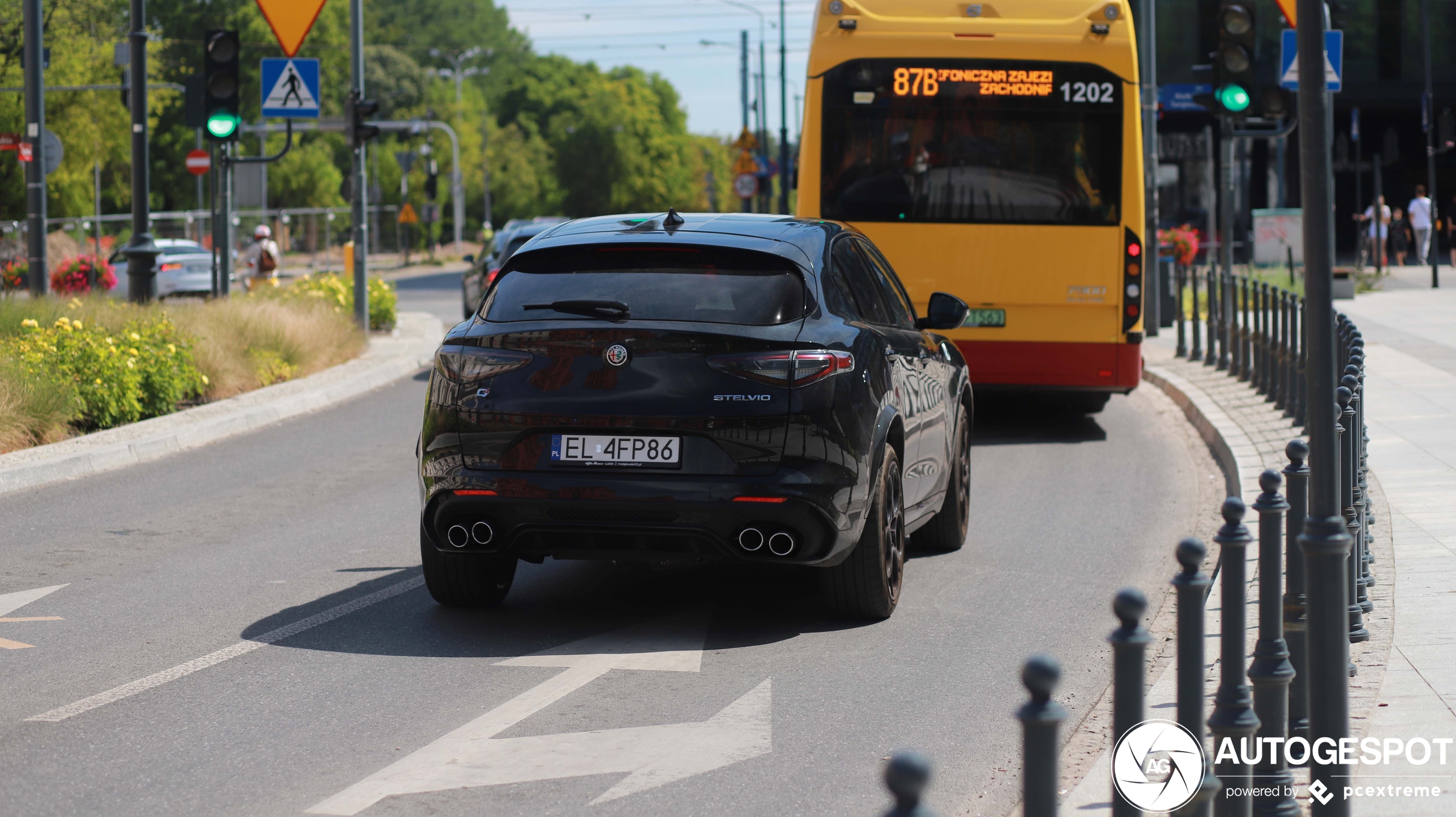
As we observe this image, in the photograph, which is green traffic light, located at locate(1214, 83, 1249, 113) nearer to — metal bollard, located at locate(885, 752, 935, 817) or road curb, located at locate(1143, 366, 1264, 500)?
road curb, located at locate(1143, 366, 1264, 500)

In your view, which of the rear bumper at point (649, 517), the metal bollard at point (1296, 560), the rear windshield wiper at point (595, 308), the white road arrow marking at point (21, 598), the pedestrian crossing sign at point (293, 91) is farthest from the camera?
the pedestrian crossing sign at point (293, 91)

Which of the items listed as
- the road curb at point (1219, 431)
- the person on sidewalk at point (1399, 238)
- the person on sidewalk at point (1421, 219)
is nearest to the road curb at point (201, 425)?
the road curb at point (1219, 431)

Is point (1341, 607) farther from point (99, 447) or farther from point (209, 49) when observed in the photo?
point (209, 49)

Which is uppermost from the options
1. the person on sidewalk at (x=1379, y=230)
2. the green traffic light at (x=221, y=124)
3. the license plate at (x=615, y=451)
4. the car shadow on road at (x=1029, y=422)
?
the green traffic light at (x=221, y=124)

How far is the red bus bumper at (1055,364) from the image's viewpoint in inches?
547

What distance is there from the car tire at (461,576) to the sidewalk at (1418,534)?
3540 millimetres

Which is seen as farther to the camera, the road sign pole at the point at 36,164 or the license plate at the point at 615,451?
the road sign pole at the point at 36,164

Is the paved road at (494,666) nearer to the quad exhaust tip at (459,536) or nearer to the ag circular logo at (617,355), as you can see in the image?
the quad exhaust tip at (459,536)

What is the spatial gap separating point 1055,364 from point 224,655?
8.50 meters

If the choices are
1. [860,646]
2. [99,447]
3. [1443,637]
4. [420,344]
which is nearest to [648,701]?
[860,646]

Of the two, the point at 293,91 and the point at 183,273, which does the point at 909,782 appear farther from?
the point at 183,273

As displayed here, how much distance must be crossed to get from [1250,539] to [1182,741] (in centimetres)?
100

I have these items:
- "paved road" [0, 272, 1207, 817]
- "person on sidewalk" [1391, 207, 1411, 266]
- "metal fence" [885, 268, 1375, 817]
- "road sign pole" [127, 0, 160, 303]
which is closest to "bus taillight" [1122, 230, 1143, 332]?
"paved road" [0, 272, 1207, 817]

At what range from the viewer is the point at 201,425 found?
13.8 metres
